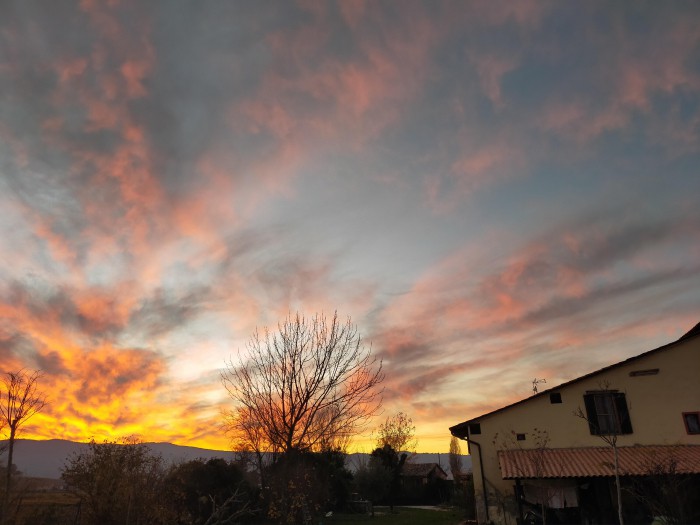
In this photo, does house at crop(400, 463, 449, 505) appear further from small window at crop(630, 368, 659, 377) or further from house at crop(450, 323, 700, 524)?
small window at crop(630, 368, 659, 377)

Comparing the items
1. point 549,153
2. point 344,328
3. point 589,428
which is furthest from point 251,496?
point 549,153

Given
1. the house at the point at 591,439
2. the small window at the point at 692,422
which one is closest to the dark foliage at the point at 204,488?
the house at the point at 591,439

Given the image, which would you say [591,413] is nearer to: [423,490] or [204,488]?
[204,488]

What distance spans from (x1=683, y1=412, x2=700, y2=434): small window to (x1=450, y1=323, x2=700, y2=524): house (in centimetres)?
4

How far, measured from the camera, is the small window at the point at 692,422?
68.8ft

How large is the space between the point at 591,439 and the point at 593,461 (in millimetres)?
1850

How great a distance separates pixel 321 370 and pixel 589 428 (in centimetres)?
1331

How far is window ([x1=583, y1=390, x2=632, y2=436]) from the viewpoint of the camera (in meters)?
21.8

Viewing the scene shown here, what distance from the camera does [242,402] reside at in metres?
22.9

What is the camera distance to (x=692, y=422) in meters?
21.1

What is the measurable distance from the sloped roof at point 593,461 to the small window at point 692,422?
75cm

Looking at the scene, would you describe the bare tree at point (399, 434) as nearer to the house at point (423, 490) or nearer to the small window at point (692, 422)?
the house at point (423, 490)

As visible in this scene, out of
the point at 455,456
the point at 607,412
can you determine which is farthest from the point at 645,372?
the point at 455,456

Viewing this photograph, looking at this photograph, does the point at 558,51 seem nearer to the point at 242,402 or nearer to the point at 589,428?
the point at 589,428
